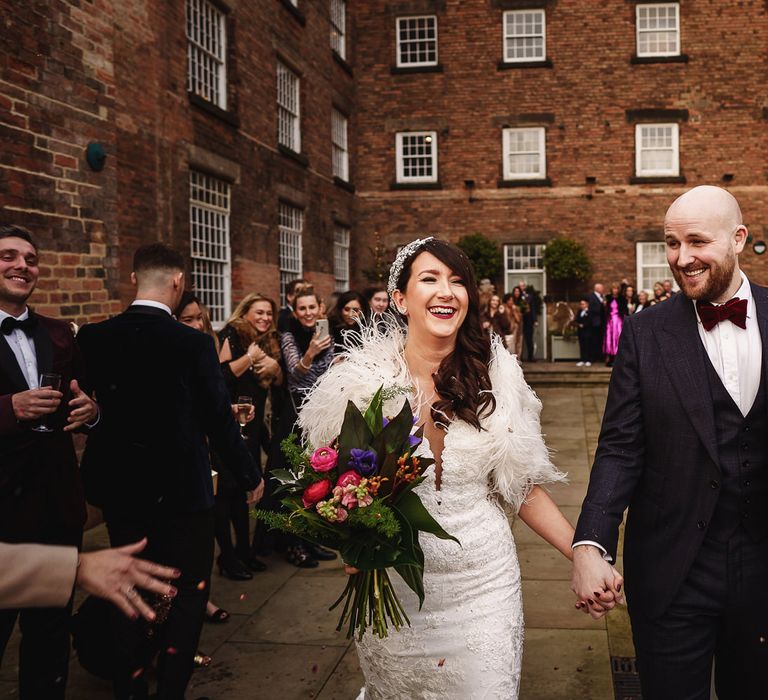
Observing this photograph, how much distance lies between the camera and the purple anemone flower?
7.38ft

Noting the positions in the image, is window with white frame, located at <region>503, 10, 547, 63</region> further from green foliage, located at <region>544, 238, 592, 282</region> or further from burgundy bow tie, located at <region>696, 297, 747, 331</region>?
burgundy bow tie, located at <region>696, 297, 747, 331</region>

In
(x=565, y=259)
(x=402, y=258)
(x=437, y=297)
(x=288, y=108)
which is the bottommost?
(x=437, y=297)

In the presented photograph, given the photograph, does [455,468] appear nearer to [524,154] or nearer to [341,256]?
[341,256]

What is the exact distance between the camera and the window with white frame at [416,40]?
66.4ft

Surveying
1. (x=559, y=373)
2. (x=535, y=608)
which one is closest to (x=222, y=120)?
(x=559, y=373)

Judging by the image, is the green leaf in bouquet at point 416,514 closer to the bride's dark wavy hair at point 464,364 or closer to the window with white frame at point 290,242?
the bride's dark wavy hair at point 464,364

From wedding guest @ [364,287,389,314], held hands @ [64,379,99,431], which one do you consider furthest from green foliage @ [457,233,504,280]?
held hands @ [64,379,99,431]

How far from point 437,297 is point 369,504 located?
859 millimetres

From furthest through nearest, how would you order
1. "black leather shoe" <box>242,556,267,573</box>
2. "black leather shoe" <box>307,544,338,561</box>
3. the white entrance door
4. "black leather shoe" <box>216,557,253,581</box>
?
the white entrance door < "black leather shoe" <box>307,544,338,561</box> < "black leather shoe" <box>242,556,267,573</box> < "black leather shoe" <box>216,557,253,581</box>

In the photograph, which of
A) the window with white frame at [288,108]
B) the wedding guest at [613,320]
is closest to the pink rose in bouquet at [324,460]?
the window with white frame at [288,108]

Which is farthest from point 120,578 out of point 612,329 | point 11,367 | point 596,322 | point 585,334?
point 585,334

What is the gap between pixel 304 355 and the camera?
588 cm

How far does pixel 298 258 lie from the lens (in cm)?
1596

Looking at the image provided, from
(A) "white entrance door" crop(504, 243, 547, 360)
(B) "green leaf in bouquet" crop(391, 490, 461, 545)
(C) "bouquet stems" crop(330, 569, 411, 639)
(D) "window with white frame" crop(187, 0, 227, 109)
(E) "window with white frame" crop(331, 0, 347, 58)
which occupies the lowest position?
(C) "bouquet stems" crop(330, 569, 411, 639)
